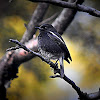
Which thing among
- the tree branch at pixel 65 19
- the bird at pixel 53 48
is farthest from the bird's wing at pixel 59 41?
the tree branch at pixel 65 19

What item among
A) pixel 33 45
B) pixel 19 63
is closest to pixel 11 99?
pixel 19 63

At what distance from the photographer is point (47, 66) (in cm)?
161

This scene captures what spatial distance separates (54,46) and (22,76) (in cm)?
59

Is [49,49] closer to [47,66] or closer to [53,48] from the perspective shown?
[53,48]

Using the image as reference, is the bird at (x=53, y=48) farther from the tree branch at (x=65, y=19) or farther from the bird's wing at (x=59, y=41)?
the tree branch at (x=65, y=19)

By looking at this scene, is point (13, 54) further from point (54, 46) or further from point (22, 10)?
point (54, 46)

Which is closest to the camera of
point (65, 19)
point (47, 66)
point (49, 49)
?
point (49, 49)

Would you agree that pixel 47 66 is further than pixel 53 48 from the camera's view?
Yes

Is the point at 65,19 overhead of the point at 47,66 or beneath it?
overhead

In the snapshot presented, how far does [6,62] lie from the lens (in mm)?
1603

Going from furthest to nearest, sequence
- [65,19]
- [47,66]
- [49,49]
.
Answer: [47,66] → [65,19] → [49,49]

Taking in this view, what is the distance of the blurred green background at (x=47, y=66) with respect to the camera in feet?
5.00

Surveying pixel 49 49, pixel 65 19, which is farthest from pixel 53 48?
pixel 65 19

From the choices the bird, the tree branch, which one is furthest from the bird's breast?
the tree branch
